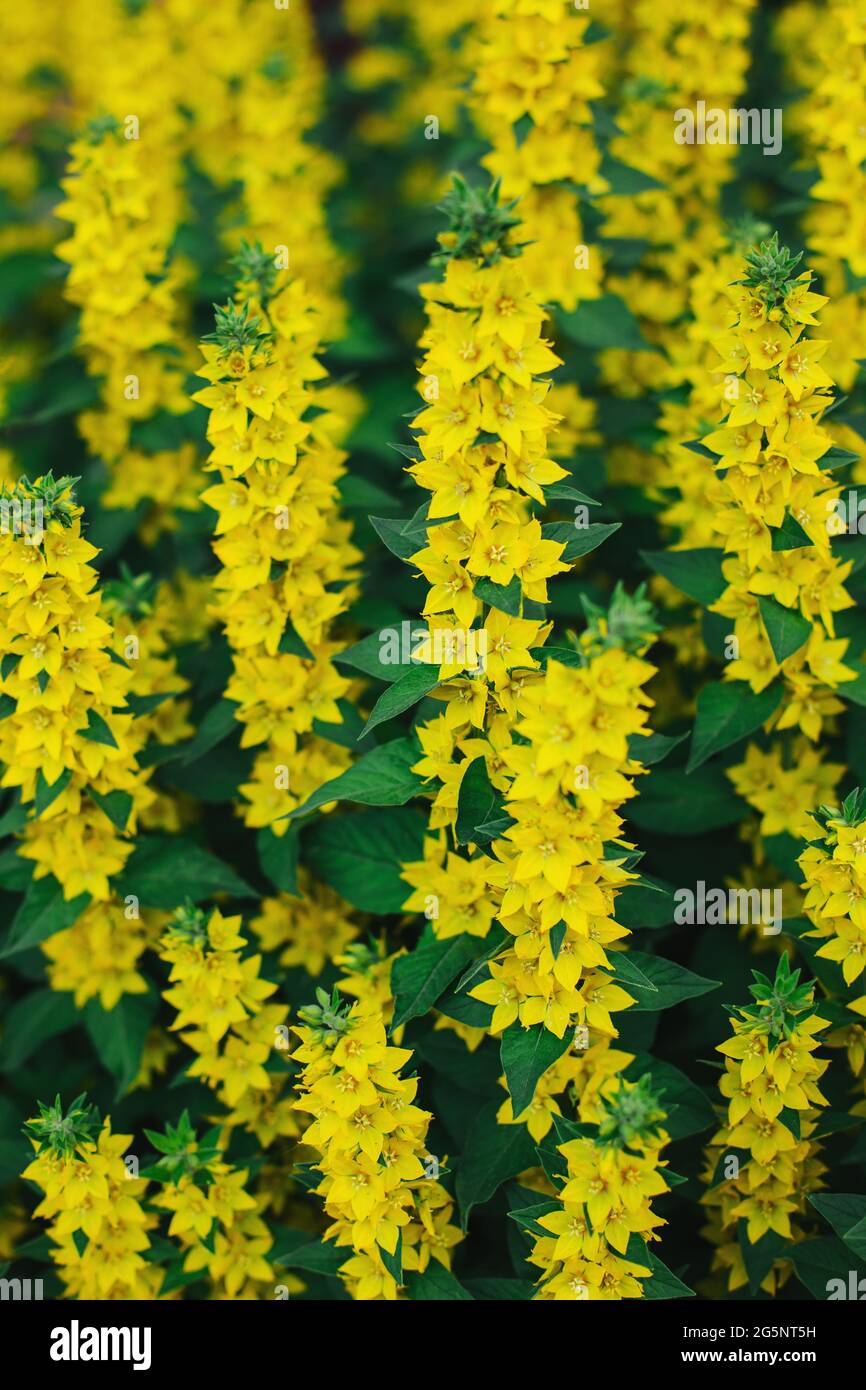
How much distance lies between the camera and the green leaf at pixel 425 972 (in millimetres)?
2967

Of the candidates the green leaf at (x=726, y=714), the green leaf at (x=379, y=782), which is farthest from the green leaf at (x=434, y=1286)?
the green leaf at (x=726, y=714)

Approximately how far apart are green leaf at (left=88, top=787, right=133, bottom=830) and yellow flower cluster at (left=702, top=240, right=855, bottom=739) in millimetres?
1643

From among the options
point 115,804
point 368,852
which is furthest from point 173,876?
point 368,852

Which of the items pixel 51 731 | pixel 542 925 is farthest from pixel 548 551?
pixel 51 731

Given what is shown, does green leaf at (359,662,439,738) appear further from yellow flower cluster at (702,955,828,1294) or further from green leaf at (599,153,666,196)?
green leaf at (599,153,666,196)

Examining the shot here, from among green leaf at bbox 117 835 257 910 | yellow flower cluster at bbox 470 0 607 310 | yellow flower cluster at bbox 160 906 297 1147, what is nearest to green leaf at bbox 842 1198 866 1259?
yellow flower cluster at bbox 160 906 297 1147

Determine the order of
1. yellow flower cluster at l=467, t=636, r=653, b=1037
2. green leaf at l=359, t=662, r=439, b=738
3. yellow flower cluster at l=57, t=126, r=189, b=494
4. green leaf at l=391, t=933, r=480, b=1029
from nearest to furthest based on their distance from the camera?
yellow flower cluster at l=467, t=636, r=653, b=1037
green leaf at l=359, t=662, r=439, b=738
green leaf at l=391, t=933, r=480, b=1029
yellow flower cluster at l=57, t=126, r=189, b=494

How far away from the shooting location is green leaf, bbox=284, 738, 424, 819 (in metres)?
3.00

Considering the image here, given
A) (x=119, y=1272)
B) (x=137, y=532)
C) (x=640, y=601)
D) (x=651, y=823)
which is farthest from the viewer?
(x=137, y=532)

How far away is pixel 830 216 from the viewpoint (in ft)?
14.1

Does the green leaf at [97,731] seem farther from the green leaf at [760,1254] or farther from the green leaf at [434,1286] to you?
the green leaf at [760,1254]

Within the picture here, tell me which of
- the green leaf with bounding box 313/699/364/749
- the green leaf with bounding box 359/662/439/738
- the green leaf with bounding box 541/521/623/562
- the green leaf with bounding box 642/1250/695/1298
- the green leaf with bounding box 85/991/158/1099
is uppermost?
the green leaf with bounding box 541/521/623/562
